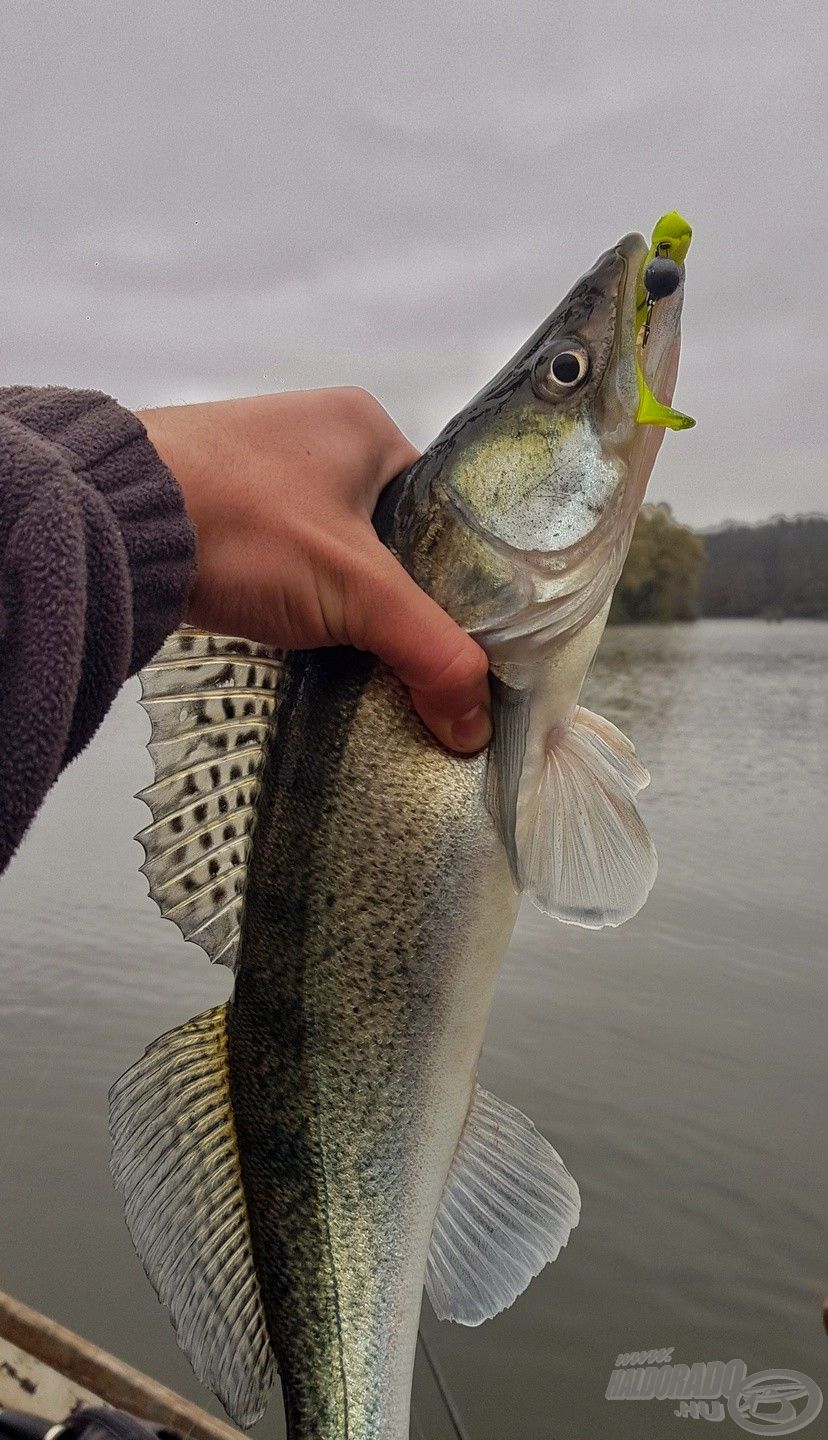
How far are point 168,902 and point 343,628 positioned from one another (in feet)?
2.11

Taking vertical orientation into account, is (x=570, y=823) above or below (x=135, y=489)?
below

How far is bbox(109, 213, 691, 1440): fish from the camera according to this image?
1.78 metres

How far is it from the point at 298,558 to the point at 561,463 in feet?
1.59

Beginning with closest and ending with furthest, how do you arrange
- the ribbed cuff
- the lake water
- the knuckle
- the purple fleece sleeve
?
the purple fleece sleeve, the ribbed cuff, the knuckle, the lake water

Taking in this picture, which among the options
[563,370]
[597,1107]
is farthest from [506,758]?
[597,1107]

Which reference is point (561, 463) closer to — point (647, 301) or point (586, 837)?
point (647, 301)

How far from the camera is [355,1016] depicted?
183 cm

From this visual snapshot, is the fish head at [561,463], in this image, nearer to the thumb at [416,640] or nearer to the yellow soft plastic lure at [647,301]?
the yellow soft plastic lure at [647,301]

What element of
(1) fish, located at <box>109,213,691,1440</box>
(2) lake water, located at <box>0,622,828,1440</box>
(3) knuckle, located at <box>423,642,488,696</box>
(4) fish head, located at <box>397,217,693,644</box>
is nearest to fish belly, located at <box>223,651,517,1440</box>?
(1) fish, located at <box>109,213,691,1440</box>

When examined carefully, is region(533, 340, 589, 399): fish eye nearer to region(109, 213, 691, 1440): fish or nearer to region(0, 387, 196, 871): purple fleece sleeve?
region(109, 213, 691, 1440): fish

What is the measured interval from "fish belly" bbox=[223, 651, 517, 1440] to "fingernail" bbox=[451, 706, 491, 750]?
0.04 meters

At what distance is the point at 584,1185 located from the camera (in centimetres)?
598

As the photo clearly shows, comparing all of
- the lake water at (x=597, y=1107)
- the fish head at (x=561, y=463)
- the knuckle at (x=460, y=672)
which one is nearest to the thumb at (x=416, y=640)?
the knuckle at (x=460, y=672)

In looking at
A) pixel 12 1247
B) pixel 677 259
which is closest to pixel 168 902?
pixel 677 259
